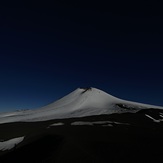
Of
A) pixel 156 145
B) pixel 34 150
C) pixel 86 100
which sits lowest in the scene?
pixel 156 145

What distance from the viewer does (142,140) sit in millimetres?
26578

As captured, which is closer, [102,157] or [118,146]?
[102,157]

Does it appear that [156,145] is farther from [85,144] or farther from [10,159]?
[10,159]

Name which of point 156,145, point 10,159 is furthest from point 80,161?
point 156,145

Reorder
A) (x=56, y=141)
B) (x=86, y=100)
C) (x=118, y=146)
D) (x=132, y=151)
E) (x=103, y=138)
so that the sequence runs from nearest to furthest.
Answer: (x=132, y=151), (x=118, y=146), (x=56, y=141), (x=103, y=138), (x=86, y=100)

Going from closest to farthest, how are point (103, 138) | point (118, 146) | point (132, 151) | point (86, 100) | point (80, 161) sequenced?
point (80, 161) < point (132, 151) < point (118, 146) < point (103, 138) < point (86, 100)

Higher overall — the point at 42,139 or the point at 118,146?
the point at 42,139

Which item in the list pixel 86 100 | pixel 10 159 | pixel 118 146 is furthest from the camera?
pixel 86 100

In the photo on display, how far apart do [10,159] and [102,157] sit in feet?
37.1

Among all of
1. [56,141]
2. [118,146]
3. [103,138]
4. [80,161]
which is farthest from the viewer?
[103,138]

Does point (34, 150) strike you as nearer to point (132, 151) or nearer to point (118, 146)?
point (118, 146)

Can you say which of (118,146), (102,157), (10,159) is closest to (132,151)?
(118,146)

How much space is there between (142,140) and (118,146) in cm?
626

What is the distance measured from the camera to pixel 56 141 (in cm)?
2523
